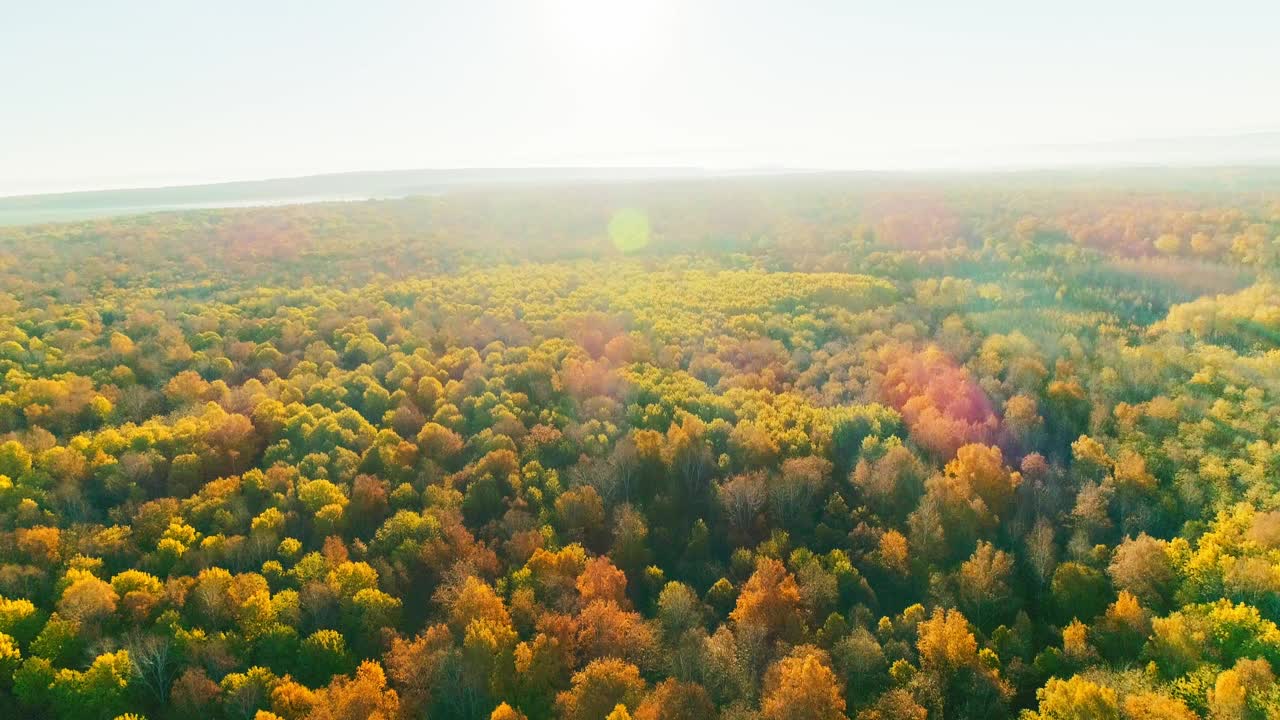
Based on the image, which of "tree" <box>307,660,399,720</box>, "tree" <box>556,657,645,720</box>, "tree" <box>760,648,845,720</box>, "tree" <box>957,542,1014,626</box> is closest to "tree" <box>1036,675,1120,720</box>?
"tree" <box>957,542,1014,626</box>

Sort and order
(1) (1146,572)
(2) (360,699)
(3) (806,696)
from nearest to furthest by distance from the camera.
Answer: (3) (806,696), (2) (360,699), (1) (1146,572)

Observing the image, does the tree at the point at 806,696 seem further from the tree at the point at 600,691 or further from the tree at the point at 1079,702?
the tree at the point at 1079,702

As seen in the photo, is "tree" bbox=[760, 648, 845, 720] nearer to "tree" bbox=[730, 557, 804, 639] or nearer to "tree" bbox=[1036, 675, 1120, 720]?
"tree" bbox=[730, 557, 804, 639]

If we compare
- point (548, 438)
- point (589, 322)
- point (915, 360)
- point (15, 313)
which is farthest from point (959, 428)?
point (15, 313)

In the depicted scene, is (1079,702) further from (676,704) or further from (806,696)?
(676,704)

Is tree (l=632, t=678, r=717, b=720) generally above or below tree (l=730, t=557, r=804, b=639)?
below

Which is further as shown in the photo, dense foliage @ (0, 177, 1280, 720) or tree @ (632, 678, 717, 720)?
dense foliage @ (0, 177, 1280, 720)

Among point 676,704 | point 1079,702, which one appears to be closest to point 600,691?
point 676,704

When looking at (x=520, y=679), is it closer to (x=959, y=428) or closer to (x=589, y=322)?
(x=959, y=428)
